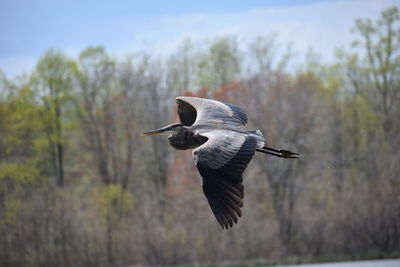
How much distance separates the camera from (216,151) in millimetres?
9539

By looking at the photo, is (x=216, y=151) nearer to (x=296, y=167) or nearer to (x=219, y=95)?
(x=296, y=167)

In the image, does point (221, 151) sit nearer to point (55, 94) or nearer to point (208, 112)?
point (208, 112)

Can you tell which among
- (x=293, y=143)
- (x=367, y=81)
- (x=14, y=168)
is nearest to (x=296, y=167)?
(x=293, y=143)

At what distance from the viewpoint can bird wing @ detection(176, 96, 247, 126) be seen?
38.2 ft

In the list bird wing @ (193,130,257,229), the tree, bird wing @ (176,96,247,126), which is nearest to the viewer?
bird wing @ (193,130,257,229)

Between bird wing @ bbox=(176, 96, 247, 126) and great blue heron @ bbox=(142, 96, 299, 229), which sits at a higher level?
bird wing @ bbox=(176, 96, 247, 126)

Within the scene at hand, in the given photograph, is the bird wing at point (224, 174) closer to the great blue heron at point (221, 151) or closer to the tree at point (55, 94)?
the great blue heron at point (221, 151)

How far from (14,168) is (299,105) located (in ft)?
39.8

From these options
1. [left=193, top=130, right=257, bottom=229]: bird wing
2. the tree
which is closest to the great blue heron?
[left=193, top=130, right=257, bottom=229]: bird wing

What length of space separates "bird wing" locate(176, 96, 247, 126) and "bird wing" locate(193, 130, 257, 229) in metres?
1.86

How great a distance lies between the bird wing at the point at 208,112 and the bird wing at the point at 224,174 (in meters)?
1.86

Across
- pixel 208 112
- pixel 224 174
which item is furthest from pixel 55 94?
pixel 224 174

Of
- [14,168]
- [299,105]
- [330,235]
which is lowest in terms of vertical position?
[330,235]

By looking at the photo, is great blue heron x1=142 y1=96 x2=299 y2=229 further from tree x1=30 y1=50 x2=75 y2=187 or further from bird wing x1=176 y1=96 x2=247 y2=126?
tree x1=30 y1=50 x2=75 y2=187
